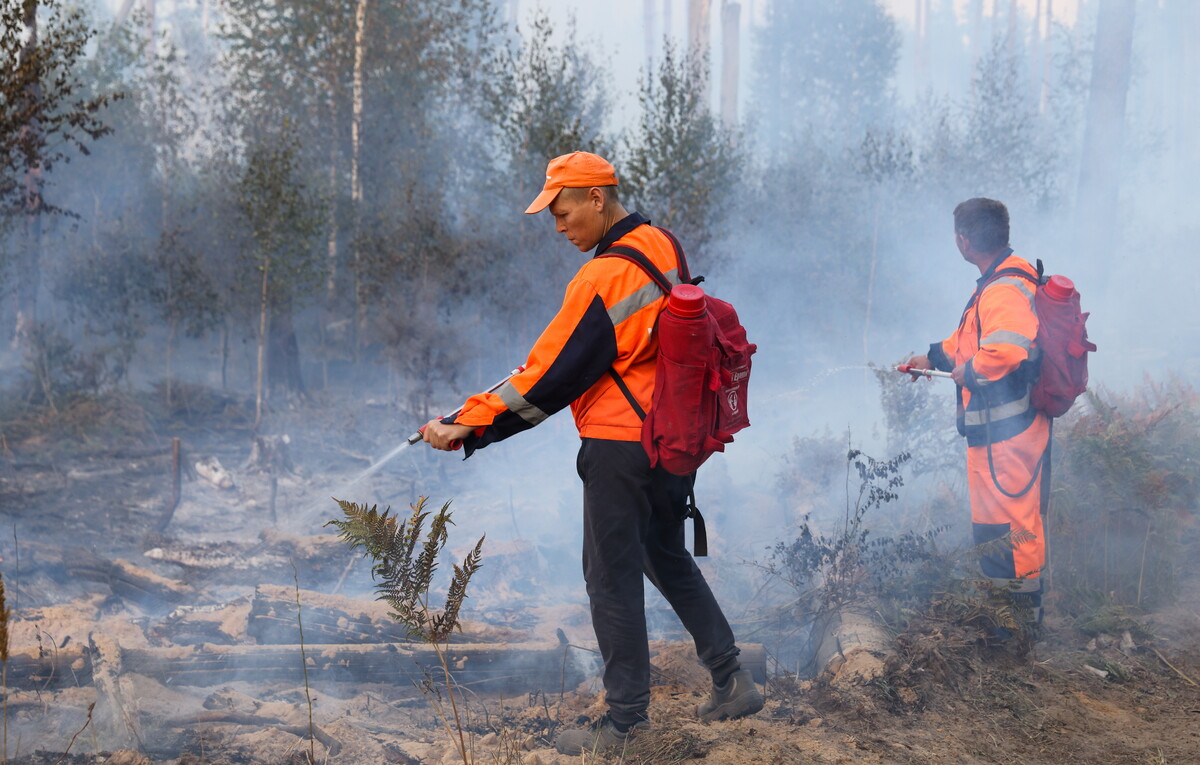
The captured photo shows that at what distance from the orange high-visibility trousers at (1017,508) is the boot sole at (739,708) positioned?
1501 mm

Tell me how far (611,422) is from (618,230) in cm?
68

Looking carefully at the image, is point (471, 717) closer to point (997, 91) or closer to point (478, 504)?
point (478, 504)

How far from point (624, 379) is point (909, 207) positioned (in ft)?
55.3

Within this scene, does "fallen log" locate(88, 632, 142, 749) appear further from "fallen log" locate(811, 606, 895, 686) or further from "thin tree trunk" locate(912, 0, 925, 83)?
"thin tree trunk" locate(912, 0, 925, 83)

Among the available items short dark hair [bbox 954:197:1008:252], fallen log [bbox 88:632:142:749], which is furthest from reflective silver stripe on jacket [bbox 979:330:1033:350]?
fallen log [bbox 88:632:142:749]

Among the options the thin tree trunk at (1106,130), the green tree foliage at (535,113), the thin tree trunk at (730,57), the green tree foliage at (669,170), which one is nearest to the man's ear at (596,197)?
the green tree foliage at (669,170)

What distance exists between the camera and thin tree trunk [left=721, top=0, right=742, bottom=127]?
31.5m

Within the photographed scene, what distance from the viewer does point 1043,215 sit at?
59.1 feet

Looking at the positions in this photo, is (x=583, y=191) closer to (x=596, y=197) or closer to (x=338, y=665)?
(x=596, y=197)

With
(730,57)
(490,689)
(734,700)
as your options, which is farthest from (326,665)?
(730,57)

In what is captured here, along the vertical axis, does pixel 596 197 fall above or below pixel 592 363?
above

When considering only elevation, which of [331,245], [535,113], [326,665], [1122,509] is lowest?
[326,665]

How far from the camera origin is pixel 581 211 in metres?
2.96

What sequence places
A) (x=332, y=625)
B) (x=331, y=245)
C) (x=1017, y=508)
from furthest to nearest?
1. (x=331, y=245)
2. (x=332, y=625)
3. (x=1017, y=508)
